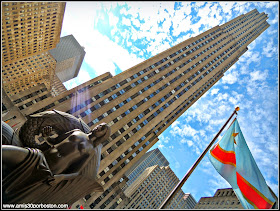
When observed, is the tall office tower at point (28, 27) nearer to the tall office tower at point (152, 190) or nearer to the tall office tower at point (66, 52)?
the tall office tower at point (66, 52)

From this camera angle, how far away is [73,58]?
540 ft

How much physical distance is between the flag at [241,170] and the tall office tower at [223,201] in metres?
62.8

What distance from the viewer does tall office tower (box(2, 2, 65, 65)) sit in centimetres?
6228

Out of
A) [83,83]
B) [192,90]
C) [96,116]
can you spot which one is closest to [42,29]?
[83,83]

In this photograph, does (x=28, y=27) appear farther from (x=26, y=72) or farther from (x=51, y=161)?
(x=51, y=161)

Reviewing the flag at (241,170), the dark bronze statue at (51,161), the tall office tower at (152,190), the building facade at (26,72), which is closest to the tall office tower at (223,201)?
the tall office tower at (152,190)

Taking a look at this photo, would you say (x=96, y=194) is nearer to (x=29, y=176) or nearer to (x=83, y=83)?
(x=83, y=83)

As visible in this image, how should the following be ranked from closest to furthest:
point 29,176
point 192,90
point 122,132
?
point 29,176 → point 122,132 → point 192,90

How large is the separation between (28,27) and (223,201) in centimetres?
8891

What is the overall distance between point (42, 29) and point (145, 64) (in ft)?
137

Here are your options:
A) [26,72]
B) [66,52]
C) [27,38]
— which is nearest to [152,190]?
[26,72]

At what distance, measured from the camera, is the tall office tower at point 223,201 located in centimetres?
6831

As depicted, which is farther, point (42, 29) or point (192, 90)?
point (42, 29)

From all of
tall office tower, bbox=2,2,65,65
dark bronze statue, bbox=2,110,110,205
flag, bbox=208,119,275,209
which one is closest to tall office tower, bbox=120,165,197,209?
tall office tower, bbox=2,2,65,65
